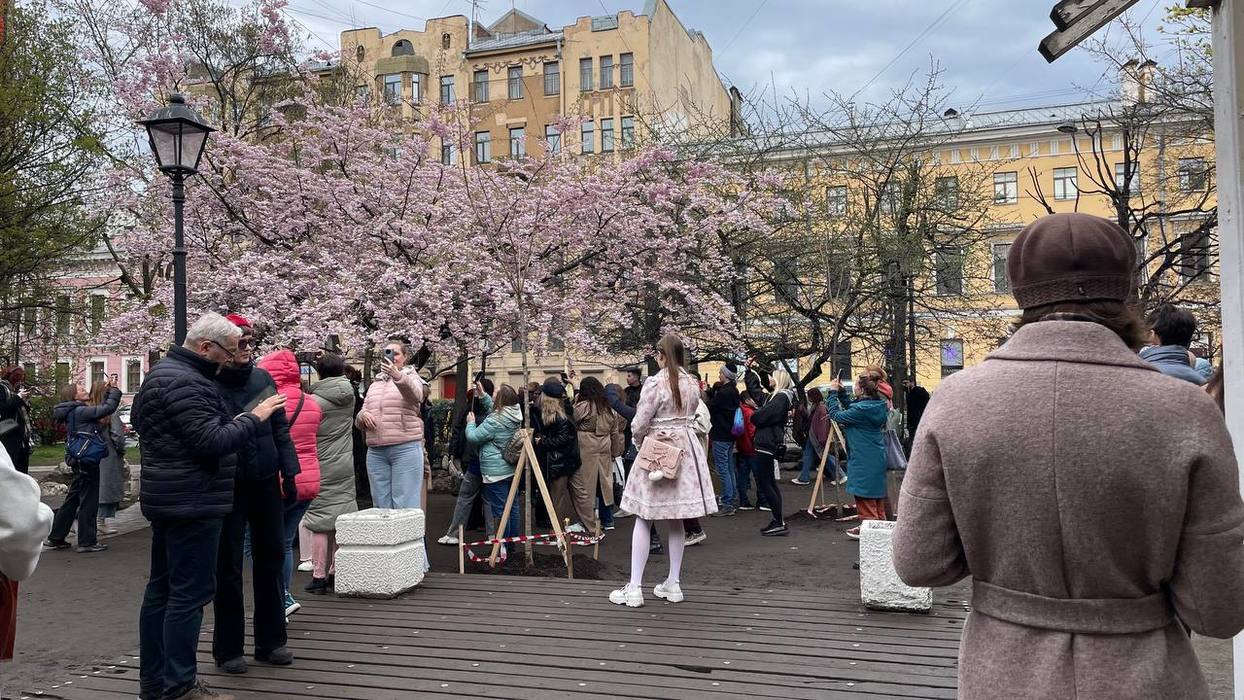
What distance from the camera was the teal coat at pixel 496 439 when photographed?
9.77 metres

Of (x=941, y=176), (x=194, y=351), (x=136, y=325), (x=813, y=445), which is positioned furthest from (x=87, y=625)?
(x=941, y=176)

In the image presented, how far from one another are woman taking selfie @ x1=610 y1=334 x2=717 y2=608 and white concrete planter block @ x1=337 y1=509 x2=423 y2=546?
1.80m

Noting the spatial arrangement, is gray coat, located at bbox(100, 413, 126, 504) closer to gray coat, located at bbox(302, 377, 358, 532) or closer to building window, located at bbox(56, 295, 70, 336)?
gray coat, located at bbox(302, 377, 358, 532)

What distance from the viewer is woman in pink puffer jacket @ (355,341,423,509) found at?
817cm

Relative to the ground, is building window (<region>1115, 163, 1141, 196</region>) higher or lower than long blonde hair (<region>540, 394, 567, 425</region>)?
higher

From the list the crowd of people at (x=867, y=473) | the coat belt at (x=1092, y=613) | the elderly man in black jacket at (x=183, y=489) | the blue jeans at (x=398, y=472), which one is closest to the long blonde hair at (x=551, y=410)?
the crowd of people at (x=867, y=473)

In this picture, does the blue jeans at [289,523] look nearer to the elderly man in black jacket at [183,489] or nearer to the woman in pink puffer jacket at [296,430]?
the woman in pink puffer jacket at [296,430]

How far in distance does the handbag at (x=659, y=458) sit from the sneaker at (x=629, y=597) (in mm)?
847

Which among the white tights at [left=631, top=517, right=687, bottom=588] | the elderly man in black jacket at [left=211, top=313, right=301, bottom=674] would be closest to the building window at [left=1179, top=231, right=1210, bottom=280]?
the white tights at [left=631, top=517, right=687, bottom=588]

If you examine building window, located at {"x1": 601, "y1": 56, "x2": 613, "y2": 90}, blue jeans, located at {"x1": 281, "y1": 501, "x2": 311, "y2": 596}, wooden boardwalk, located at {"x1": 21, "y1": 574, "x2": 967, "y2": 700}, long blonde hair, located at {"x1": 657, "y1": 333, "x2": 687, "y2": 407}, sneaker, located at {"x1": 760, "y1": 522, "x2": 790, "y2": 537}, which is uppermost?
building window, located at {"x1": 601, "y1": 56, "x2": 613, "y2": 90}

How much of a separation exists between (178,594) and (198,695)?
550mm

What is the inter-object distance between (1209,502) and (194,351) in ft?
15.3

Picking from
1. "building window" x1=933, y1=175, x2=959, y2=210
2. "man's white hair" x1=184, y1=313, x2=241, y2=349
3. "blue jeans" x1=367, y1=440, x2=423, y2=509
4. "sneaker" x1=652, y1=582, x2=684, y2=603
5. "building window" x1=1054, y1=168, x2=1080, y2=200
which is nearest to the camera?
"man's white hair" x1=184, y1=313, x2=241, y2=349

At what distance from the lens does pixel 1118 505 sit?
1853 mm
